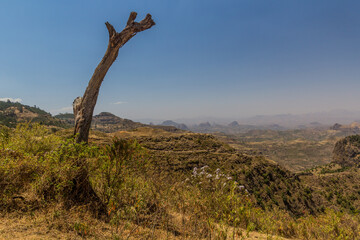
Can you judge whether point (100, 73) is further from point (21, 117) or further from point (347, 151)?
point (21, 117)

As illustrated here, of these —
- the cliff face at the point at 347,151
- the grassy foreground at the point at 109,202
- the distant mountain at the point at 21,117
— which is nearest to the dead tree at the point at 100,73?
the grassy foreground at the point at 109,202

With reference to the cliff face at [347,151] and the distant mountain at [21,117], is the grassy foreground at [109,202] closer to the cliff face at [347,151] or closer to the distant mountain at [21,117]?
the distant mountain at [21,117]

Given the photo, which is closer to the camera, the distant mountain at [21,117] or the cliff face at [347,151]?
the cliff face at [347,151]

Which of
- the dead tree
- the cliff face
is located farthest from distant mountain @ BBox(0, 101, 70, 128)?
the cliff face

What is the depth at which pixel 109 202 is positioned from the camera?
14.2 ft

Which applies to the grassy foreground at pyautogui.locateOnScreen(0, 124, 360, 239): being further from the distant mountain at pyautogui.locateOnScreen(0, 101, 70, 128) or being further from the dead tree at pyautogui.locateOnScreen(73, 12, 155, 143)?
the distant mountain at pyautogui.locateOnScreen(0, 101, 70, 128)

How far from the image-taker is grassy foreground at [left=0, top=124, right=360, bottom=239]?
11.8 feet

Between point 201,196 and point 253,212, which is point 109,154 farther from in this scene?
point 253,212

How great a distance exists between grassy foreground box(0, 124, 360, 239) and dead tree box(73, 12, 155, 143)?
1.08 metres

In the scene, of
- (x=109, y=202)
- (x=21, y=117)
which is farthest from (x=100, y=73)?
(x=21, y=117)

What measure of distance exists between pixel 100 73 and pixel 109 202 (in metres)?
4.37

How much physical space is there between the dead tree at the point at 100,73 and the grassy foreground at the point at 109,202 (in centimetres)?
108

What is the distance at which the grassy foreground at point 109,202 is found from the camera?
361cm

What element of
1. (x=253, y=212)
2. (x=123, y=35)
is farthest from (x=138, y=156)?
(x=123, y=35)
